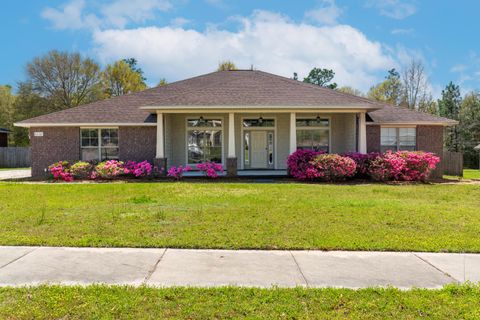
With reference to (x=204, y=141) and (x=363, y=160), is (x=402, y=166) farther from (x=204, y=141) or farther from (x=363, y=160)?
(x=204, y=141)

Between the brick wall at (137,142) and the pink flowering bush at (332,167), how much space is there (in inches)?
297

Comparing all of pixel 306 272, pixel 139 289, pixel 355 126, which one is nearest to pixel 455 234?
pixel 306 272

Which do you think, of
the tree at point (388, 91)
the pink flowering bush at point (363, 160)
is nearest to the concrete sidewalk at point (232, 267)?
the pink flowering bush at point (363, 160)

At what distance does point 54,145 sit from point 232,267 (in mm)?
15120

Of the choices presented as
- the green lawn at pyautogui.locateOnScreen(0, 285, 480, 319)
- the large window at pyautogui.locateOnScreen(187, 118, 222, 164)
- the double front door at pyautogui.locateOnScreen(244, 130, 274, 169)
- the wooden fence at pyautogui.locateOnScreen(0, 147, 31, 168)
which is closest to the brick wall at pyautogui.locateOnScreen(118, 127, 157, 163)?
the large window at pyautogui.locateOnScreen(187, 118, 222, 164)

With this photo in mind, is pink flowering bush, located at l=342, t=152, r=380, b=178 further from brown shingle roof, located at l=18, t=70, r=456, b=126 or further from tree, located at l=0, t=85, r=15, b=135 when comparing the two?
tree, located at l=0, t=85, r=15, b=135

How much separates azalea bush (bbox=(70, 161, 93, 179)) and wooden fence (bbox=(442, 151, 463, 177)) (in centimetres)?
1878

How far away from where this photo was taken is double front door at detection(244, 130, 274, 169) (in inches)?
685

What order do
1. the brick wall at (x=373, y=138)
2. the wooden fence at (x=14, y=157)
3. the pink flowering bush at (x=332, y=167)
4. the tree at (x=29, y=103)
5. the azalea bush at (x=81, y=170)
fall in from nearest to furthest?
the pink flowering bush at (x=332, y=167), the azalea bush at (x=81, y=170), the brick wall at (x=373, y=138), the wooden fence at (x=14, y=157), the tree at (x=29, y=103)

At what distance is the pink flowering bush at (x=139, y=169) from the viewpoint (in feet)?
47.7

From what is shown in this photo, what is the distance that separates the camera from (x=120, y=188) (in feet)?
38.4

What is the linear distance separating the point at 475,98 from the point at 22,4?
4315 centimetres

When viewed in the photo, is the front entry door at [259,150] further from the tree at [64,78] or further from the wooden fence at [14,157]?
the tree at [64,78]

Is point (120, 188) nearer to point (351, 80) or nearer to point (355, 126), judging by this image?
point (355, 126)
